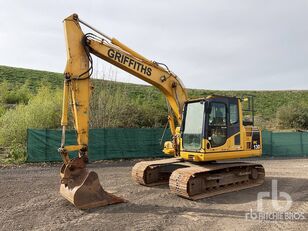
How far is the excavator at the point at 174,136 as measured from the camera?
24.5 feet

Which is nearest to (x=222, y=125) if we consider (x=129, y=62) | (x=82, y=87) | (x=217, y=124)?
(x=217, y=124)

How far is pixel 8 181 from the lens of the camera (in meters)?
10.6

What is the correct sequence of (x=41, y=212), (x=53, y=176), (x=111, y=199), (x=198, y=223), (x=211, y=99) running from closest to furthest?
(x=198, y=223)
(x=41, y=212)
(x=111, y=199)
(x=211, y=99)
(x=53, y=176)

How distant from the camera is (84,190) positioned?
284 inches

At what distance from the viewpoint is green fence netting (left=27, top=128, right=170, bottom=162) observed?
48.6ft

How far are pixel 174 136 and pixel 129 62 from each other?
262 centimetres

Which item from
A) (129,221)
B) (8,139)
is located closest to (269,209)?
(129,221)

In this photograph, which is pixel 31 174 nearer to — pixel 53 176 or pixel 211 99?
pixel 53 176

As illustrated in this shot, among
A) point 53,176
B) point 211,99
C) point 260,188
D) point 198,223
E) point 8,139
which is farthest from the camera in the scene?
point 8,139

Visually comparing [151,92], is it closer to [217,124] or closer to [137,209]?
[217,124]

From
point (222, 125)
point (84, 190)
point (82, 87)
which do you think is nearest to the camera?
point (84, 190)

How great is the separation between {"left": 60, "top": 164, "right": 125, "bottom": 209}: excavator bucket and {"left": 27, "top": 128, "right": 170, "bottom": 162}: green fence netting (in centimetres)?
774

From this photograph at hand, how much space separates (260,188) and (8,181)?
306 inches

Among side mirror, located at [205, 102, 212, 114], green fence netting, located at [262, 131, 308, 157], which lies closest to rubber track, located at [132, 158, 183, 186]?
side mirror, located at [205, 102, 212, 114]
